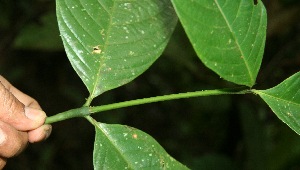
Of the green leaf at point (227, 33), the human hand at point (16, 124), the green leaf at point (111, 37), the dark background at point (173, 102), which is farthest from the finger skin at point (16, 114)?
the dark background at point (173, 102)

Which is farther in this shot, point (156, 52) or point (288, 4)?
point (288, 4)

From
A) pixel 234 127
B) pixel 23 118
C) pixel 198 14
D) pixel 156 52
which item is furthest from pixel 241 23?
pixel 234 127

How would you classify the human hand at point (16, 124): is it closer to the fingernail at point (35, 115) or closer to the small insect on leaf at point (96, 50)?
the fingernail at point (35, 115)

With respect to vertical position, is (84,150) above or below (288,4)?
below

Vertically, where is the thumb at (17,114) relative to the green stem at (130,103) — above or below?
below

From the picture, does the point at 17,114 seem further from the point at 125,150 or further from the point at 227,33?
the point at 227,33

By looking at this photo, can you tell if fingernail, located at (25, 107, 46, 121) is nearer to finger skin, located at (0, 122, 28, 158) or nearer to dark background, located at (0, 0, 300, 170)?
finger skin, located at (0, 122, 28, 158)

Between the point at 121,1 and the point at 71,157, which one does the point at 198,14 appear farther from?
the point at 71,157
